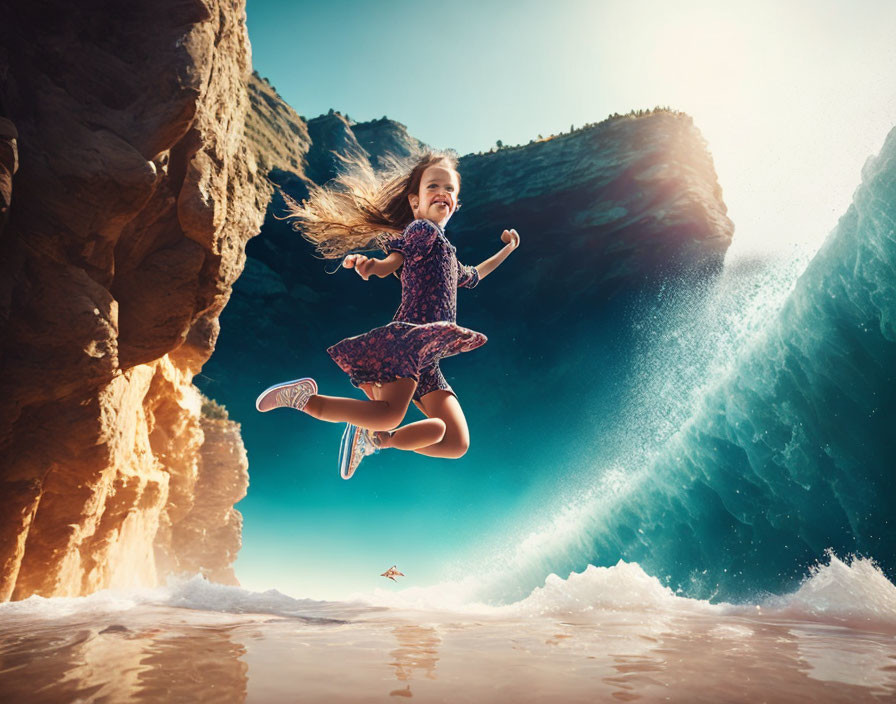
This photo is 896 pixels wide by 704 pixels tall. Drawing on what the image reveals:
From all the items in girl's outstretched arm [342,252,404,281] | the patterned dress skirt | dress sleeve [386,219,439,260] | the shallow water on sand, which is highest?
dress sleeve [386,219,439,260]

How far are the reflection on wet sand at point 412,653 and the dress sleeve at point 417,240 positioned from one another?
2.03m

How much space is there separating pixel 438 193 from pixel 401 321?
0.91 metres

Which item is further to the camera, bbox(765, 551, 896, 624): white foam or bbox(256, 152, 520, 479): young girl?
bbox(765, 551, 896, 624): white foam

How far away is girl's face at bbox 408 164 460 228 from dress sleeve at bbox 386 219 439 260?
0.58ft

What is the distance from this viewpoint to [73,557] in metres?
7.90

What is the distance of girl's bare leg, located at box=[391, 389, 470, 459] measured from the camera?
2695 mm

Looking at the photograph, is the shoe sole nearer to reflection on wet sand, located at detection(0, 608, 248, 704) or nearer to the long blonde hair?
reflection on wet sand, located at detection(0, 608, 248, 704)

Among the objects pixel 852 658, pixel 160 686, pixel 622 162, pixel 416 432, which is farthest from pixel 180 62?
pixel 622 162

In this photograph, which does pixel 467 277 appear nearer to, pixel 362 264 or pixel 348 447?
pixel 362 264

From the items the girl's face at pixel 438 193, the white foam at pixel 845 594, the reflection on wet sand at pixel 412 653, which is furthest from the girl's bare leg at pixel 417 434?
the white foam at pixel 845 594

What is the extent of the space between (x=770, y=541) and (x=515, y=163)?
64.7 feet

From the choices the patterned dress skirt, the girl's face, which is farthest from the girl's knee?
the girl's face

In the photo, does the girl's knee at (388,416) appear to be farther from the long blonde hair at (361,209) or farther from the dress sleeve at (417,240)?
the long blonde hair at (361,209)

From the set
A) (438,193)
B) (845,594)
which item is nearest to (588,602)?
(845,594)
